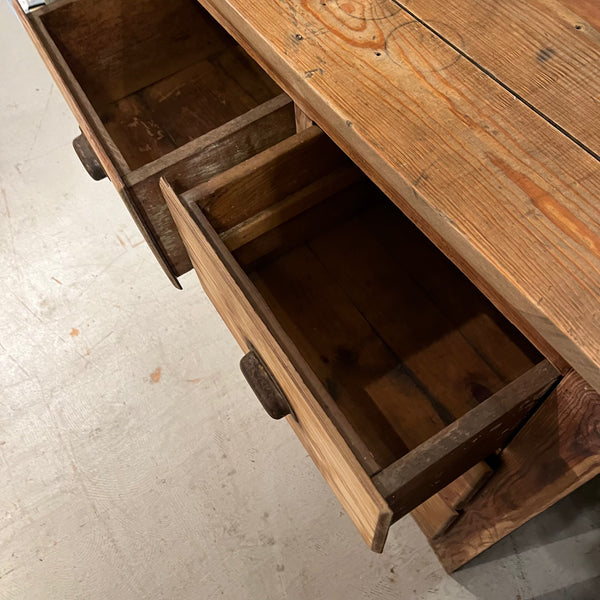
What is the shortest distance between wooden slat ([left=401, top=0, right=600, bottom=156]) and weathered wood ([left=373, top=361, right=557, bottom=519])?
21cm

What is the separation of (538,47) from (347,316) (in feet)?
1.43

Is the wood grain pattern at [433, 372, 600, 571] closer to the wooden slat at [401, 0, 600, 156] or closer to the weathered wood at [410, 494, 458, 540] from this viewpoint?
the weathered wood at [410, 494, 458, 540]

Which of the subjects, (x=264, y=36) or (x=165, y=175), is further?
(x=165, y=175)

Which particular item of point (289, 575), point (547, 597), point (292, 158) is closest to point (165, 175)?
point (292, 158)

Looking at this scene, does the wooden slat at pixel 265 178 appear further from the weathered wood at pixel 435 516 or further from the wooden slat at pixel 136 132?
the weathered wood at pixel 435 516

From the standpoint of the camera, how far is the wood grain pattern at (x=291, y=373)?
48cm

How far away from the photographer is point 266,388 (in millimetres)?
644

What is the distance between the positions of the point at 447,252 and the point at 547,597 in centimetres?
72

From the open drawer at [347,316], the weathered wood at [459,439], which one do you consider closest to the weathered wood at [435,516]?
the open drawer at [347,316]

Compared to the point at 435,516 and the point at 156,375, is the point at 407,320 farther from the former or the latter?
the point at 156,375

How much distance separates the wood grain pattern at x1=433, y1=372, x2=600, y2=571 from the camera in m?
0.50

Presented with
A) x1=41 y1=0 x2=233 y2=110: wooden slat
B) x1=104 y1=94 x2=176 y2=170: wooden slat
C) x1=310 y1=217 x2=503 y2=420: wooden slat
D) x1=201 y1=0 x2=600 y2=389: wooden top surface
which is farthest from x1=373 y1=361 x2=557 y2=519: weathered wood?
x1=41 y1=0 x2=233 y2=110: wooden slat

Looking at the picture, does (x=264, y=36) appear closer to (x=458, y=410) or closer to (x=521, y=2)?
(x=521, y=2)

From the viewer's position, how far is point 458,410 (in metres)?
0.75
